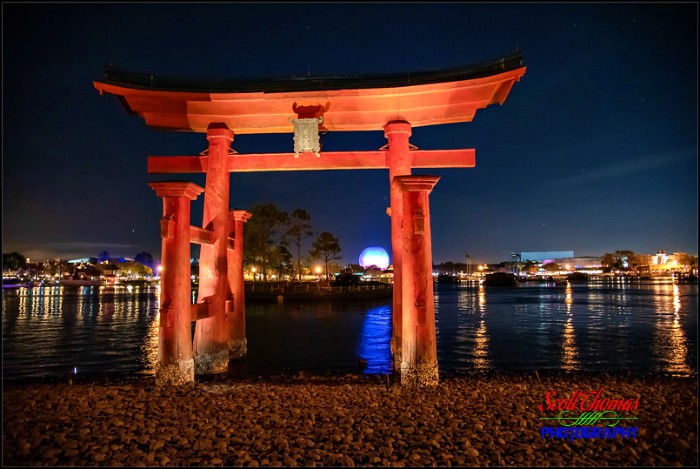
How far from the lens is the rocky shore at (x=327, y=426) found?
5.46 meters

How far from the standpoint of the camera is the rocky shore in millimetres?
5461

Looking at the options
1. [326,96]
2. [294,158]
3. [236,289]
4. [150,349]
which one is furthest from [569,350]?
[150,349]

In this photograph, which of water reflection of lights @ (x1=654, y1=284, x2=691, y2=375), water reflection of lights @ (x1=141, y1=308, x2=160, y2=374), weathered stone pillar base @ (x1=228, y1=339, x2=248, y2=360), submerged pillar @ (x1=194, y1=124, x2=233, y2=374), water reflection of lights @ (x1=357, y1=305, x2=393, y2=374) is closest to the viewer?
submerged pillar @ (x1=194, y1=124, x2=233, y2=374)

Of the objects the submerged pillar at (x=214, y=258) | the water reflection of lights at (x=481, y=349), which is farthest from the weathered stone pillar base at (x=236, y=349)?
the water reflection of lights at (x=481, y=349)

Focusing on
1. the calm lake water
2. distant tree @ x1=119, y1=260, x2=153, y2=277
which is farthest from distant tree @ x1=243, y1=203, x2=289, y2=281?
distant tree @ x1=119, y1=260, x2=153, y2=277

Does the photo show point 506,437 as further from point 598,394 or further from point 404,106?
point 404,106

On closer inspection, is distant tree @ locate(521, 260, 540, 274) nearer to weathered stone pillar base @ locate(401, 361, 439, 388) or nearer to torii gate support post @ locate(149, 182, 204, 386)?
weathered stone pillar base @ locate(401, 361, 439, 388)

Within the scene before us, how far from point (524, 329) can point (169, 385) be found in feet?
69.4

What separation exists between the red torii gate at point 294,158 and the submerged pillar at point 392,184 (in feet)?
0.09

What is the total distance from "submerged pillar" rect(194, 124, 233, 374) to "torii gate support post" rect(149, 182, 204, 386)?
1.77 meters

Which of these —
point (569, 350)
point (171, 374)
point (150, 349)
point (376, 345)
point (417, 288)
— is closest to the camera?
point (417, 288)

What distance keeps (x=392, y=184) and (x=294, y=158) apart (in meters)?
2.64

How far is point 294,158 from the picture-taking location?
36.5ft

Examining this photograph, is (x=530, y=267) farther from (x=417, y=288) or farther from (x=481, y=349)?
(x=417, y=288)
